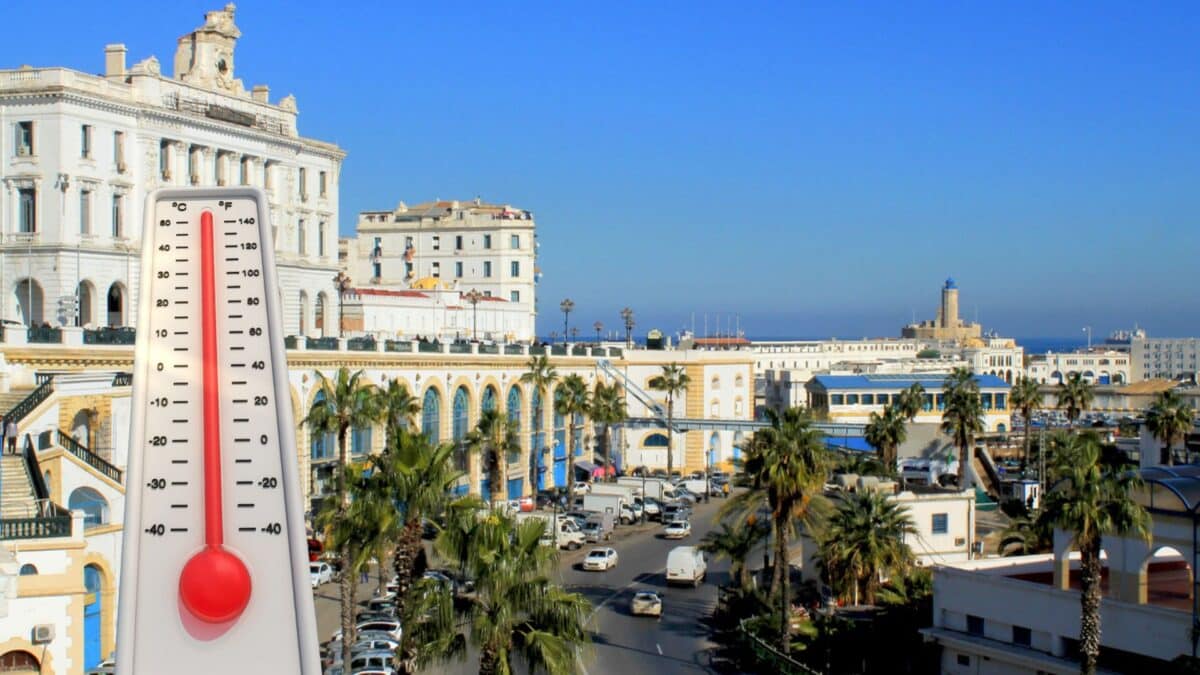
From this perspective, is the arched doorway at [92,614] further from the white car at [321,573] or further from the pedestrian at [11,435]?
the white car at [321,573]

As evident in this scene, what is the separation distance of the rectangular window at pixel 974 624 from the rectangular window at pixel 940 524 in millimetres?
13563

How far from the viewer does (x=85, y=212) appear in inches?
2090

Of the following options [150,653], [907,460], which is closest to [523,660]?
[150,653]

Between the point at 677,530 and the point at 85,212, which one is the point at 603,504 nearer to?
the point at 677,530

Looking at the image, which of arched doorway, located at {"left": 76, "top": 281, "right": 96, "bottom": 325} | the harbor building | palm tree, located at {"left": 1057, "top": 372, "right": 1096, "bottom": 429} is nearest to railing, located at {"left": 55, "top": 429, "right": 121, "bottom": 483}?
arched doorway, located at {"left": 76, "top": 281, "right": 96, "bottom": 325}

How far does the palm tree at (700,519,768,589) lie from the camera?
4206 centimetres

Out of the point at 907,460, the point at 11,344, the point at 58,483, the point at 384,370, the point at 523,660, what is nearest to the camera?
the point at 523,660

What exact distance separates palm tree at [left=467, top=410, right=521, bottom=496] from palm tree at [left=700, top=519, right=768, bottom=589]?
15580mm

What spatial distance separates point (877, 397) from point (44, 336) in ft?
218

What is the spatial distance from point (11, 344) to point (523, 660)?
2579 centimetres

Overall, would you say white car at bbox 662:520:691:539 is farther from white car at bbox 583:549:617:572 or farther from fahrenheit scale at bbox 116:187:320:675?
fahrenheit scale at bbox 116:187:320:675

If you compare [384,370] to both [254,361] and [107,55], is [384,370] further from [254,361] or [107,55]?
[254,361]

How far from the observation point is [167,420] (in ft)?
28.9

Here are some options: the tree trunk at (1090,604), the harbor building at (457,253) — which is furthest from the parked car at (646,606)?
the harbor building at (457,253)
